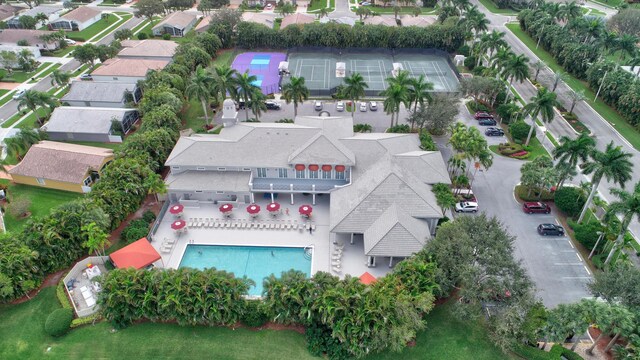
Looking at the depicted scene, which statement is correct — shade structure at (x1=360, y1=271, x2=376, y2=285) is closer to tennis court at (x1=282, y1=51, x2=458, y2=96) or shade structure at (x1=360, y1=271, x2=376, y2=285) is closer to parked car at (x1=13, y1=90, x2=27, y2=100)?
tennis court at (x1=282, y1=51, x2=458, y2=96)

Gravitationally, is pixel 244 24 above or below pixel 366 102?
above

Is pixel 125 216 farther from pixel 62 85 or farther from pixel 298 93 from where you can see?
pixel 62 85


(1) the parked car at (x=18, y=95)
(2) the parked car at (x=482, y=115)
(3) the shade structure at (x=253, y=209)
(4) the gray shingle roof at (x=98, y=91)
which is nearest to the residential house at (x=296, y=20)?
(4) the gray shingle roof at (x=98, y=91)

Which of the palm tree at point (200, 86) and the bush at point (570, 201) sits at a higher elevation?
the palm tree at point (200, 86)

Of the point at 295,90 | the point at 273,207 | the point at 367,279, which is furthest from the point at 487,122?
the point at 367,279

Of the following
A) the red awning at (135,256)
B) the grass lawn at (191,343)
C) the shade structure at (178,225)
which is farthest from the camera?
the shade structure at (178,225)

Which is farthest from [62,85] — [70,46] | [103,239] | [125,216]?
[103,239]

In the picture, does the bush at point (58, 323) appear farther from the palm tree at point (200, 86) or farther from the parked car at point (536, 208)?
the parked car at point (536, 208)

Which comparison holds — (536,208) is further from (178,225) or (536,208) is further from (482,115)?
(178,225)

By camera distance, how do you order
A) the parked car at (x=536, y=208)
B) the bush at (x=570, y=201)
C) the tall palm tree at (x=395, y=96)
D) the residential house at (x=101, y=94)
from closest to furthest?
the bush at (x=570, y=201) < the parked car at (x=536, y=208) < the tall palm tree at (x=395, y=96) < the residential house at (x=101, y=94)
